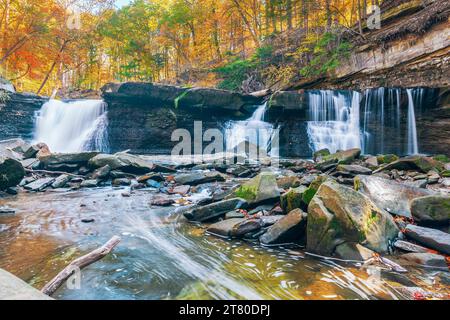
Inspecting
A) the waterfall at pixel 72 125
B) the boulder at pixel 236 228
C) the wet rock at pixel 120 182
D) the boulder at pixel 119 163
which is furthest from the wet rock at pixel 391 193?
the waterfall at pixel 72 125

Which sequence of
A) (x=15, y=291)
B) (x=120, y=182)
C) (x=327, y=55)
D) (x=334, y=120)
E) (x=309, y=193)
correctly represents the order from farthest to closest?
(x=327, y=55), (x=334, y=120), (x=120, y=182), (x=309, y=193), (x=15, y=291)

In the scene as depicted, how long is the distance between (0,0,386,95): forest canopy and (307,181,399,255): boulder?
15.9 m

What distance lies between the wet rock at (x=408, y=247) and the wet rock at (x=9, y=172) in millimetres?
9277

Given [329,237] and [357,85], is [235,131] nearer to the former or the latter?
[357,85]

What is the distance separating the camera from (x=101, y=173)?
9.49 m

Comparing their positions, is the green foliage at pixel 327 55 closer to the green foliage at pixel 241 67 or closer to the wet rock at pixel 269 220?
the green foliage at pixel 241 67

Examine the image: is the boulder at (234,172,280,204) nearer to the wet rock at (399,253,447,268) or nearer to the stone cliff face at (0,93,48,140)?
the wet rock at (399,253,447,268)

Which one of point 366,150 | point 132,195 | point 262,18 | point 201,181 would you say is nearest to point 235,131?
point 366,150

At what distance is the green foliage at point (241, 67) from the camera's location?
22.6 meters

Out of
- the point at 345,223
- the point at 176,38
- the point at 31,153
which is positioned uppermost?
the point at 176,38

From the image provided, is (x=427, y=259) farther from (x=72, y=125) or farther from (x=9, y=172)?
(x=72, y=125)

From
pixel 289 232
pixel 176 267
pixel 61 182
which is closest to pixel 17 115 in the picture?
pixel 61 182

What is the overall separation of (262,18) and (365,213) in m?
28.9

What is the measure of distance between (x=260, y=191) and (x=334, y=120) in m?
11.4
